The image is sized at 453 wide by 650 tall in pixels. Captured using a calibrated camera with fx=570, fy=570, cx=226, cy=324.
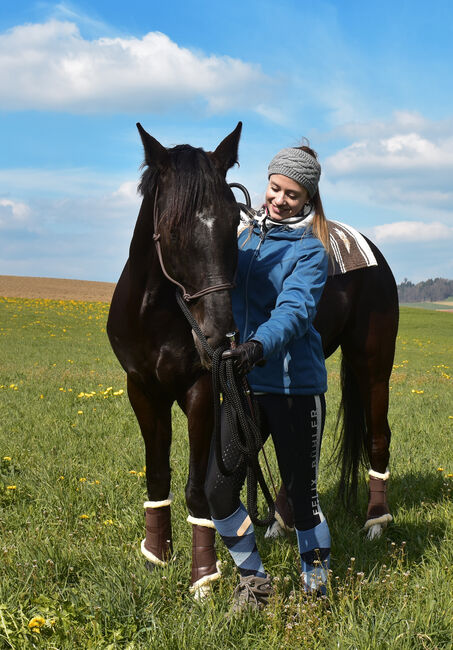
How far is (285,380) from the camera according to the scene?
8.51 feet

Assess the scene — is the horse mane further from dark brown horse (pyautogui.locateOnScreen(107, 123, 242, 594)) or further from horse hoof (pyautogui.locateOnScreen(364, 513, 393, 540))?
horse hoof (pyautogui.locateOnScreen(364, 513, 393, 540))

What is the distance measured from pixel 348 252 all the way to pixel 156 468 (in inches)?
82.4

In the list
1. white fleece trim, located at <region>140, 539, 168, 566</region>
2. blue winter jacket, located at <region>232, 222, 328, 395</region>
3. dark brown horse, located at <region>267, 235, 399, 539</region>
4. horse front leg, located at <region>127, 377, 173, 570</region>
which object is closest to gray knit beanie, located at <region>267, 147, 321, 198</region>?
blue winter jacket, located at <region>232, 222, 328, 395</region>

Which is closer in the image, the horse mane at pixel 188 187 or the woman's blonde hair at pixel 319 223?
the horse mane at pixel 188 187

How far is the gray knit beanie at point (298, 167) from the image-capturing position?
8.58ft

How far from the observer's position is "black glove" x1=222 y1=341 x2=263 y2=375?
211cm

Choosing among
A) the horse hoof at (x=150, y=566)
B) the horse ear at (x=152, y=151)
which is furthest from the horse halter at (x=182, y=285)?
the horse hoof at (x=150, y=566)

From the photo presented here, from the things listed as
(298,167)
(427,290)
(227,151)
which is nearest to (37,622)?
(227,151)

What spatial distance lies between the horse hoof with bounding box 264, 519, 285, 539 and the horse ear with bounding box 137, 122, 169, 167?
98.6 inches

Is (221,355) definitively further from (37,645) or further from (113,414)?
(113,414)

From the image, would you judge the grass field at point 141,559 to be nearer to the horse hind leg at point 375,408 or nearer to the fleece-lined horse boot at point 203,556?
the fleece-lined horse boot at point 203,556

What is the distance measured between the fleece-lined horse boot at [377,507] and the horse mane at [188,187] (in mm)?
2555

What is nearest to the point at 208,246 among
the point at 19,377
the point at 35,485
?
the point at 35,485

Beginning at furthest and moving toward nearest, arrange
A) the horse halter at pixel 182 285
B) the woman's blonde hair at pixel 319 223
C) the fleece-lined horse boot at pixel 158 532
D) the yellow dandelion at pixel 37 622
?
1. the fleece-lined horse boot at pixel 158 532
2. the woman's blonde hair at pixel 319 223
3. the yellow dandelion at pixel 37 622
4. the horse halter at pixel 182 285
